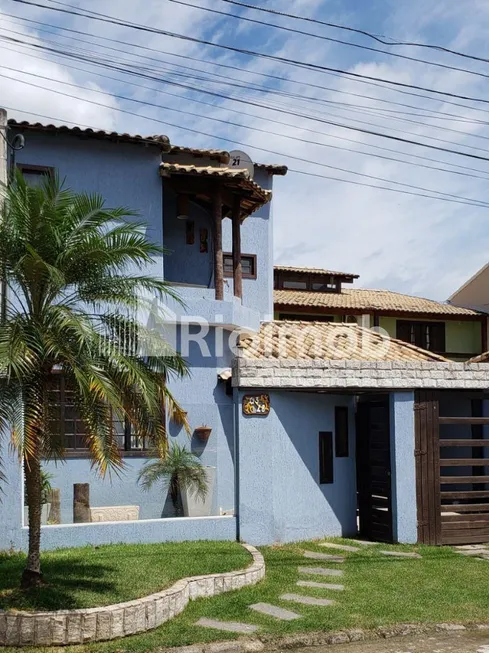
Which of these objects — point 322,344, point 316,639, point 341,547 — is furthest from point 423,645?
point 322,344

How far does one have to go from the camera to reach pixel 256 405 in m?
14.1

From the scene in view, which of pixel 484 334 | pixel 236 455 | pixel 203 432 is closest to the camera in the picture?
pixel 236 455

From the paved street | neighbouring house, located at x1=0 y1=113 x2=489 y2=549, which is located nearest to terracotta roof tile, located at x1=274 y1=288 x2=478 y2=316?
neighbouring house, located at x1=0 y1=113 x2=489 y2=549

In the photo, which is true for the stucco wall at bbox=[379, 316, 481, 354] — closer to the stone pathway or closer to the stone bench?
the stone pathway

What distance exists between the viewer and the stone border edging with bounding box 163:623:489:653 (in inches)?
340

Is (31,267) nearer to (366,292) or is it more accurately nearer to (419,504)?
(419,504)

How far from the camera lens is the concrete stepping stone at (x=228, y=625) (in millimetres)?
9125

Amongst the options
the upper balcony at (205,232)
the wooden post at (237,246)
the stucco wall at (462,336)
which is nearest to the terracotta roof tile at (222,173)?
the upper balcony at (205,232)

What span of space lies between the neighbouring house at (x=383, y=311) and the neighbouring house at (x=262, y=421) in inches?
648

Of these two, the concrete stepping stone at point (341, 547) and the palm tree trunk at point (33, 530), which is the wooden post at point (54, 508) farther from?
the concrete stepping stone at point (341, 547)

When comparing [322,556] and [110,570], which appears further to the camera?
[322,556]

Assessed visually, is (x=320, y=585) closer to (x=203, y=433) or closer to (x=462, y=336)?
(x=203, y=433)

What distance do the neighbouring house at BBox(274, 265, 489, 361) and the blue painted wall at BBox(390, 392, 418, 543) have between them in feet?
57.3

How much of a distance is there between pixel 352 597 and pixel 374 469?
490 cm
